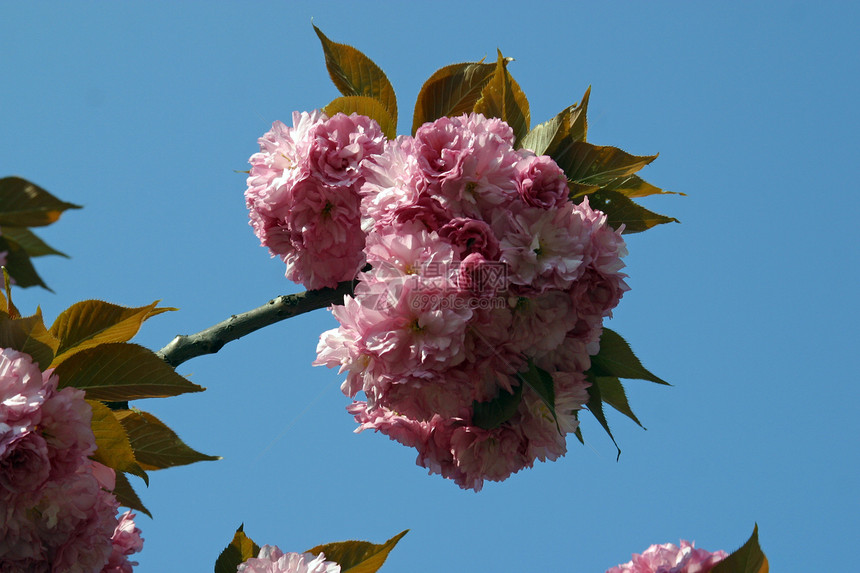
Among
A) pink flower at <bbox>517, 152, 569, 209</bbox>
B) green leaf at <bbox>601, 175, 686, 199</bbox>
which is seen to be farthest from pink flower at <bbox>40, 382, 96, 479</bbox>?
green leaf at <bbox>601, 175, 686, 199</bbox>

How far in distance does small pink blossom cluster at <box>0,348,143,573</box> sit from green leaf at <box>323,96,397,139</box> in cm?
107

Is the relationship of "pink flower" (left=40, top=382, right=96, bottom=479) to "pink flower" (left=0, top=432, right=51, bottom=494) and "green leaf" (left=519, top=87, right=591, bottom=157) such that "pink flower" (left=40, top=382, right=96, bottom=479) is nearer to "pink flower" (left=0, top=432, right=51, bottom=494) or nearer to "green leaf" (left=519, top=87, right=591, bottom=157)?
"pink flower" (left=0, top=432, right=51, bottom=494)

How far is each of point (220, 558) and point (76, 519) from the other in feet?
1.94

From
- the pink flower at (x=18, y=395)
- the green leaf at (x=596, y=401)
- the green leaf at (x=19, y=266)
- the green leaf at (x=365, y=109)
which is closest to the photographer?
the green leaf at (x=19, y=266)

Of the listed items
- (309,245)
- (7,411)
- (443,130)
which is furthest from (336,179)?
(7,411)

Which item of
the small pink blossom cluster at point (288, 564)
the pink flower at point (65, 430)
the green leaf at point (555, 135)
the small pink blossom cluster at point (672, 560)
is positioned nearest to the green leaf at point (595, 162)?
the green leaf at point (555, 135)

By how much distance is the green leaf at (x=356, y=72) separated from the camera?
8.33 feet

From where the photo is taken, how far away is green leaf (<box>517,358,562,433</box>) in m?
1.99

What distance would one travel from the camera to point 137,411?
7.15 feet

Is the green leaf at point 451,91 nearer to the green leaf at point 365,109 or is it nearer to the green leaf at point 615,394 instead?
the green leaf at point 365,109

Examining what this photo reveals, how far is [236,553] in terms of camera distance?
2316 millimetres

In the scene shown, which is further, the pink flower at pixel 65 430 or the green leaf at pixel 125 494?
the green leaf at pixel 125 494

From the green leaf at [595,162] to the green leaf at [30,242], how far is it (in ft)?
4.55

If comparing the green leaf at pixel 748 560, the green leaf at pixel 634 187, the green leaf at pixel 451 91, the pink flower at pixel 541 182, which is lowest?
the green leaf at pixel 748 560
